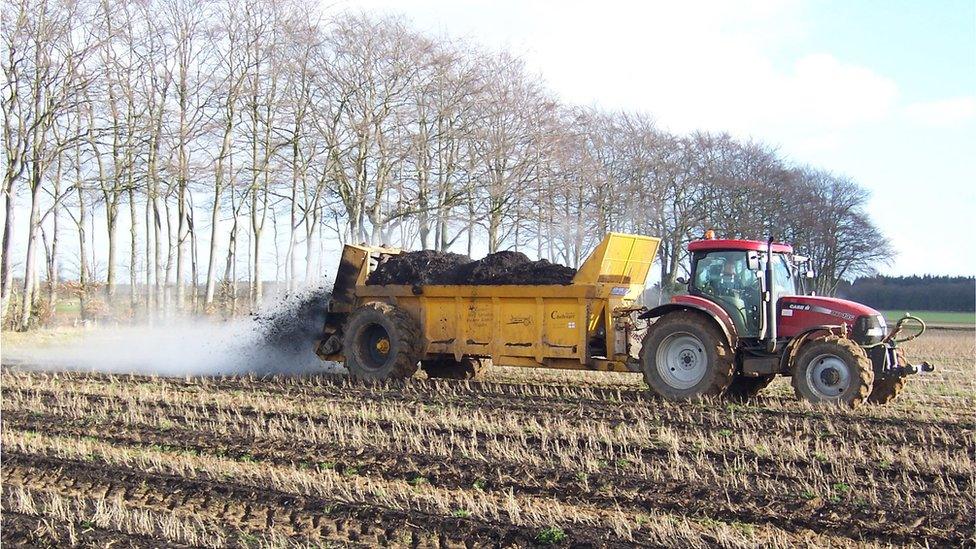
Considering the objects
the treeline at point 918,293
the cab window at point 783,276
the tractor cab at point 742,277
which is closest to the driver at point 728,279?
the tractor cab at point 742,277

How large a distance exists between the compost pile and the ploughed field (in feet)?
5.76

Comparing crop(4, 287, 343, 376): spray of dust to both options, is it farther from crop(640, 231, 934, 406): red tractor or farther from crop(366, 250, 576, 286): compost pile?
crop(640, 231, 934, 406): red tractor

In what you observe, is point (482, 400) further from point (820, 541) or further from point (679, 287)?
point (820, 541)

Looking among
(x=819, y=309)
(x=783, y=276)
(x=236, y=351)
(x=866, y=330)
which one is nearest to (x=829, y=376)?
(x=866, y=330)

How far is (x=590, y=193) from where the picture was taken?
35.1 meters

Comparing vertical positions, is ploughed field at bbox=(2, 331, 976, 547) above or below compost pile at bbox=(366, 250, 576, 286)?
below

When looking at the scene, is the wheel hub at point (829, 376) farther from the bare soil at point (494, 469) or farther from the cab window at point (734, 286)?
the cab window at point (734, 286)

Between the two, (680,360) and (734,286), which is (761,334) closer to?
(734,286)

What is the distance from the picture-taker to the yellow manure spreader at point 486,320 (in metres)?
13.0

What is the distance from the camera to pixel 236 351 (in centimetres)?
1694

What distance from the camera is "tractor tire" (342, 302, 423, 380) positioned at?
47.8 feet

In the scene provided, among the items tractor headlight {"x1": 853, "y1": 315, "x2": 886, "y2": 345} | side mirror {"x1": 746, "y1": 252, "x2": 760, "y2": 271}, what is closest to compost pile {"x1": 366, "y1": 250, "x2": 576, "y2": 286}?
side mirror {"x1": 746, "y1": 252, "x2": 760, "y2": 271}

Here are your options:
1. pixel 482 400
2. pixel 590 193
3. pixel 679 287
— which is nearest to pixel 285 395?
pixel 482 400

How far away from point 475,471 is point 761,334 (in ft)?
17.0
